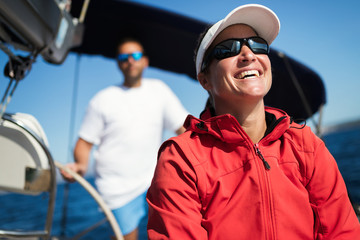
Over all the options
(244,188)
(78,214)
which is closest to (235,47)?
(244,188)

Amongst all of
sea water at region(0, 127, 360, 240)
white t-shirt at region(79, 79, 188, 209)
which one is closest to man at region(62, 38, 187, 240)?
white t-shirt at region(79, 79, 188, 209)

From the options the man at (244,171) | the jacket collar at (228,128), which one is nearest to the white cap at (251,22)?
the man at (244,171)

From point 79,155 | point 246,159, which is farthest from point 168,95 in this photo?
point 246,159

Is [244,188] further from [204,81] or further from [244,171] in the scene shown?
[204,81]

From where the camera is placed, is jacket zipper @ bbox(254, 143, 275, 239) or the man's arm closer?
jacket zipper @ bbox(254, 143, 275, 239)

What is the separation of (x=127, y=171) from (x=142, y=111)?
1.73 ft

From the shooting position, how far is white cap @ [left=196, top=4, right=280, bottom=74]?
1.18 metres

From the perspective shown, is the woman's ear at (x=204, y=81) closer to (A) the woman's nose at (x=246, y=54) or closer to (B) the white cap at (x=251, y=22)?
(B) the white cap at (x=251, y=22)

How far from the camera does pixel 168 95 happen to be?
8.09ft

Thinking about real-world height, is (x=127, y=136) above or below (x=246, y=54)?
below

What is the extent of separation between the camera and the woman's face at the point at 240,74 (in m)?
1.15

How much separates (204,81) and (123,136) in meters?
1.12

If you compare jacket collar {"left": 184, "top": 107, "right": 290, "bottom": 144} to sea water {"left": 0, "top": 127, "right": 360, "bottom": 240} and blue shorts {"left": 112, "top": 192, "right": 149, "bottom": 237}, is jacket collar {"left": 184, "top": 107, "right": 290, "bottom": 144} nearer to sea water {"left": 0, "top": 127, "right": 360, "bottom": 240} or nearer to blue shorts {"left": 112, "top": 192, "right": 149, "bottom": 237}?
sea water {"left": 0, "top": 127, "right": 360, "bottom": 240}

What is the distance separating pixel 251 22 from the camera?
1.26 meters
